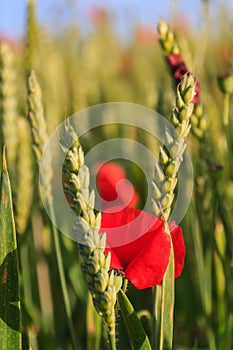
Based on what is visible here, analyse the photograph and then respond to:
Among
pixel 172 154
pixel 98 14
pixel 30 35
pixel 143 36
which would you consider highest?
pixel 98 14

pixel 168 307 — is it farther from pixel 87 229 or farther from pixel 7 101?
pixel 7 101

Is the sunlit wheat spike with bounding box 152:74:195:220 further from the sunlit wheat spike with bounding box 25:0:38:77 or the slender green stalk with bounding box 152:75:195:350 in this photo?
the sunlit wheat spike with bounding box 25:0:38:77

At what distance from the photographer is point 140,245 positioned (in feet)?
1.49

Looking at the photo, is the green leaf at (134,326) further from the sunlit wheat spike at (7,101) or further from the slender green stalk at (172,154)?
the sunlit wheat spike at (7,101)

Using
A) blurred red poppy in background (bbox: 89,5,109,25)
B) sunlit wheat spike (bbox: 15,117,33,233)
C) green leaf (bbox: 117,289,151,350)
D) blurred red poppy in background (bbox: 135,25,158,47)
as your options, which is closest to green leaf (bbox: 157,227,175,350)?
green leaf (bbox: 117,289,151,350)

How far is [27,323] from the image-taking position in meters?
0.66

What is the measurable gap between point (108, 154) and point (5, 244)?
32.9 inches

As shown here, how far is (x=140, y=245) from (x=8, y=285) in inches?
3.9

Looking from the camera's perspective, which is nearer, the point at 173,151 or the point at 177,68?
the point at 173,151

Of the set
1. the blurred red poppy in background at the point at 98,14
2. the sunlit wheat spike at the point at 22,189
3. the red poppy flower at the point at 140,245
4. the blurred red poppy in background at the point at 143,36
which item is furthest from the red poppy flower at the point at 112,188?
the blurred red poppy in background at the point at 98,14

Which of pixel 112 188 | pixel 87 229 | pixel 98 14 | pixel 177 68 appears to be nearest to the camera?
pixel 87 229

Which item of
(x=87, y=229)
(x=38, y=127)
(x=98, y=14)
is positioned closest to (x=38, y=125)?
(x=38, y=127)

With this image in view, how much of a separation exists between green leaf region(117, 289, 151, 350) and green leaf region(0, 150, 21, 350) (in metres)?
0.08

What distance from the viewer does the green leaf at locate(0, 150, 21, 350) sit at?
44 cm
